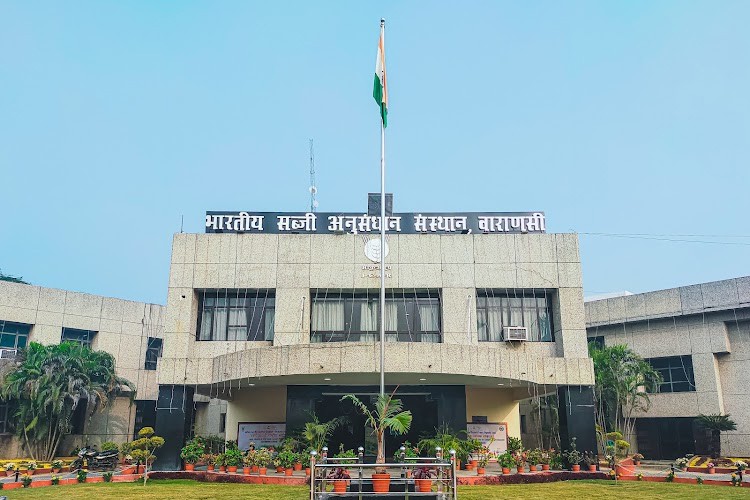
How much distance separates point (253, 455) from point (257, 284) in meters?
7.55

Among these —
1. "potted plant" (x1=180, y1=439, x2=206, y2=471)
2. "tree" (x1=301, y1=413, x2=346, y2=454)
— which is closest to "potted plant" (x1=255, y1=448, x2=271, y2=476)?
"tree" (x1=301, y1=413, x2=346, y2=454)

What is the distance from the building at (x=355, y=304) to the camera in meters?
26.3

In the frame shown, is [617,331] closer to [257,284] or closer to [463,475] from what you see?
[463,475]

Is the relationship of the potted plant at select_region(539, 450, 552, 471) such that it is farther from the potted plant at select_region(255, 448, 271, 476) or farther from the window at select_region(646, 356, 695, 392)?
the window at select_region(646, 356, 695, 392)

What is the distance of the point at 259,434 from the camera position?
2770 cm

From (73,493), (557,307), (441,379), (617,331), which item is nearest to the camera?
(73,493)

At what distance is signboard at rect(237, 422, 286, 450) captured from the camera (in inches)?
1089

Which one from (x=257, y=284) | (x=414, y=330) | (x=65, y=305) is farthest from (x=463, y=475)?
(x=65, y=305)

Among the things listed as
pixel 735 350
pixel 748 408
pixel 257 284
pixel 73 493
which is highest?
pixel 257 284

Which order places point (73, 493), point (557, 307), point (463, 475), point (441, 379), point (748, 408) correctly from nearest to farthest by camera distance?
point (73, 493), point (463, 475), point (441, 379), point (557, 307), point (748, 408)

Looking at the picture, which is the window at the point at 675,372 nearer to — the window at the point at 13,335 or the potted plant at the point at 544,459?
the potted plant at the point at 544,459

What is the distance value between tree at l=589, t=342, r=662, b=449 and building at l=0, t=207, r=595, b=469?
20.8 ft

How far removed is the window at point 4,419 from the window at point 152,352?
8140 millimetres

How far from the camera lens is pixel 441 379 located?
23.5 metres
